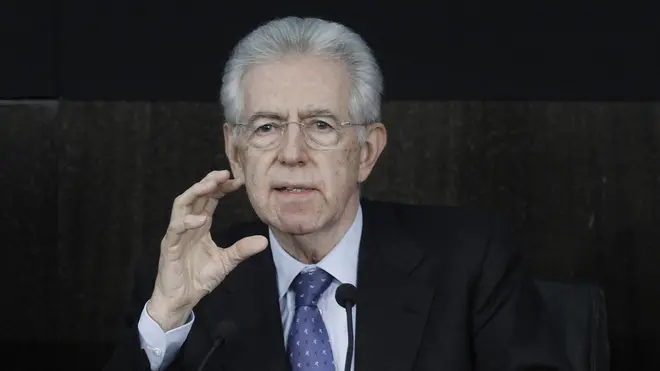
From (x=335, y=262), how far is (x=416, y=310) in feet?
0.57

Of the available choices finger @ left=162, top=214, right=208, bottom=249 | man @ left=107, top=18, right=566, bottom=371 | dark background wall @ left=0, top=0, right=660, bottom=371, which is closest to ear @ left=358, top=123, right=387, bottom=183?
man @ left=107, top=18, right=566, bottom=371

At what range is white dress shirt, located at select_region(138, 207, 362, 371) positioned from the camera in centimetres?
180

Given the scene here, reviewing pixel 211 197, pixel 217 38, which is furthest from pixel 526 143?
pixel 211 197

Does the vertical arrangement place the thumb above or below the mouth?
below

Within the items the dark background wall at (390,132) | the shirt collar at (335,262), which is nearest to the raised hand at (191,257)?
the shirt collar at (335,262)

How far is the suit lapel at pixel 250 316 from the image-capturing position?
192 centimetres

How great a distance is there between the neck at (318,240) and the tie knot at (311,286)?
39 millimetres

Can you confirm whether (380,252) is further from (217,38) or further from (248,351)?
(217,38)

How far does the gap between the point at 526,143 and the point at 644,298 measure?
1.75 feet

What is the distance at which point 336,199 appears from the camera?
72.8 inches

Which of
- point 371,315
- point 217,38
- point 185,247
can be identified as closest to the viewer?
point 185,247

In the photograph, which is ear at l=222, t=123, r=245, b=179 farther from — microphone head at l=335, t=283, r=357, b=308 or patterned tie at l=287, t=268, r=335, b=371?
microphone head at l=335, t=283, r=357, b=308

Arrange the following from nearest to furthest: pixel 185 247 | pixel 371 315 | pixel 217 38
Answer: pixel 185 247 → pixel 371 315 → pixel 217 38

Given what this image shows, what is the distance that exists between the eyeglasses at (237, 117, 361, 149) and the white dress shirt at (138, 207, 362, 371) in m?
0.23
